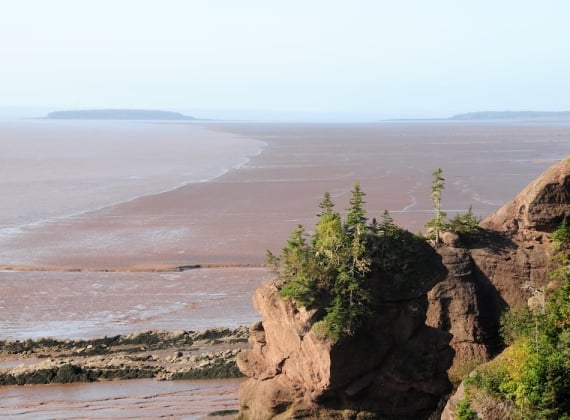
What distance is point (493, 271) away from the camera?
3142 cm

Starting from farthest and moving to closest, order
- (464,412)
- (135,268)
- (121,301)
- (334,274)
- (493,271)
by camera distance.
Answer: (135,268) < (121,301) < (493,271) < (334,274) < (464,412)

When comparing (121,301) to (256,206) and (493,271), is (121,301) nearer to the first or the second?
(493,271)

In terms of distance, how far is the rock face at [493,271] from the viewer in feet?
99.8

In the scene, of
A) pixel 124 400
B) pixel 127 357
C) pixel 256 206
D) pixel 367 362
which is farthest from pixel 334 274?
pixel 256 206

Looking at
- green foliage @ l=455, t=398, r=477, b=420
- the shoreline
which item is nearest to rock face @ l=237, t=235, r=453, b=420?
green foliage @ l=455, t=398, r=477, b=420

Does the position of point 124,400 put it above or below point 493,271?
below

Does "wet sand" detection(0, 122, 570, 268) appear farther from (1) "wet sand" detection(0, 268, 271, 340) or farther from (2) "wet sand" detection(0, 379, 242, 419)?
(2) "wet sand" detection(0, 379, 242, 419)

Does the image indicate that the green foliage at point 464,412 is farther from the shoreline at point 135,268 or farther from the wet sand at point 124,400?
the shoreline at point 135,268

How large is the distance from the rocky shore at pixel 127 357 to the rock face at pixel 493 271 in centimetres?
801

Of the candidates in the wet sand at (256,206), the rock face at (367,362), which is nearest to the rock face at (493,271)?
the rock face at (367,362)

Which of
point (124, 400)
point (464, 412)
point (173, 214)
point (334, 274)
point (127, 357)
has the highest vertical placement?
point (334, 274)

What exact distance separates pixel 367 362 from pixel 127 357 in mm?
12748

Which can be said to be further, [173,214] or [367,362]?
[173,214]

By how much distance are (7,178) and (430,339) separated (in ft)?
260
